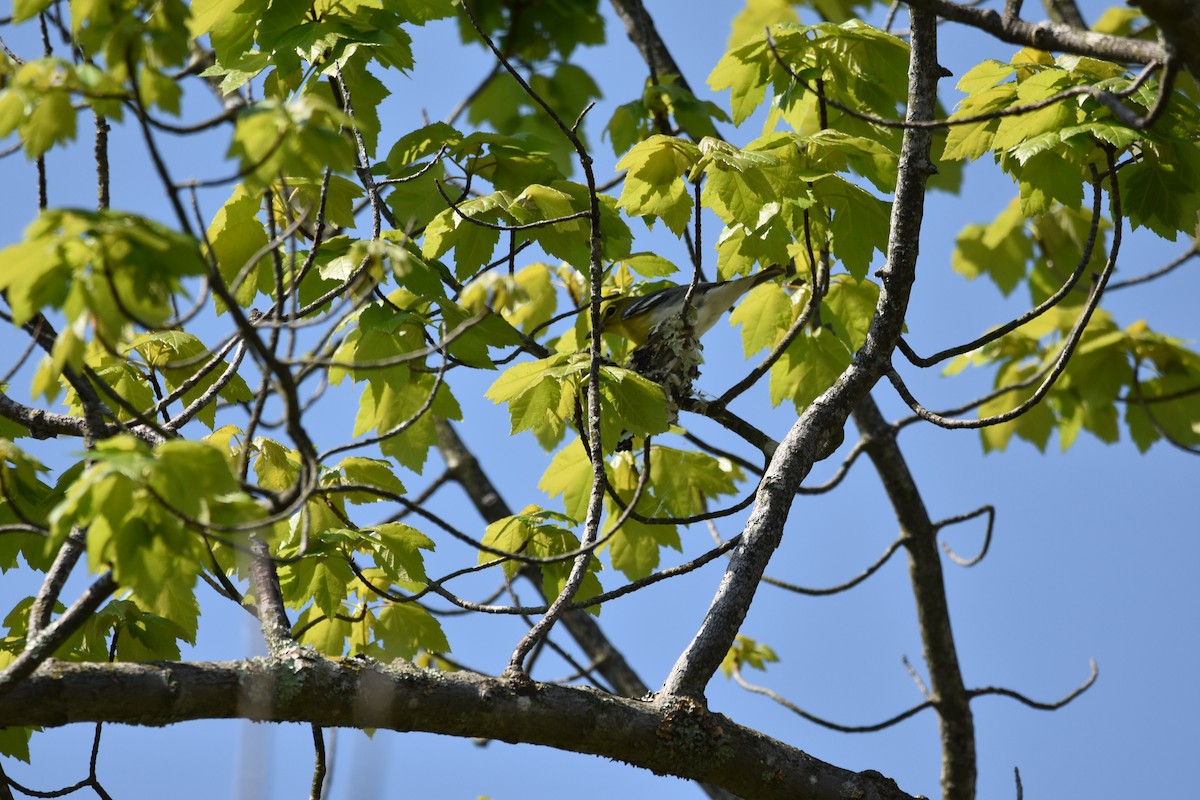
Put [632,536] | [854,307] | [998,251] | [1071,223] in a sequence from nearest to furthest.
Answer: [854,307] < [632,536] < [1071,223] < [998,251]

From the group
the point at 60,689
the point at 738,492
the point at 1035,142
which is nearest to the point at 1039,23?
the point at 1035,142

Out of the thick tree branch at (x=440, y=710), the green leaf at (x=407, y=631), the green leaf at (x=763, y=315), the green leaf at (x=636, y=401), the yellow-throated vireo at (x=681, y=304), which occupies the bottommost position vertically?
the thick tree branch at (x=440, y=710)

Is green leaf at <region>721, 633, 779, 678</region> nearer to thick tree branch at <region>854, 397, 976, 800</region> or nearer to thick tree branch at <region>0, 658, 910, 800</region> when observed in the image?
thick tree branch at <region>854, 397, 976, 800</region>

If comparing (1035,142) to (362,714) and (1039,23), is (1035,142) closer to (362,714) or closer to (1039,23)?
(1039,23)

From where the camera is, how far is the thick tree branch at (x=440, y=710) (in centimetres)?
233

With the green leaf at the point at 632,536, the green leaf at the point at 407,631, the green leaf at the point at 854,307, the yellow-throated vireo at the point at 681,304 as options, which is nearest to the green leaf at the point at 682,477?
the green leaf at the point at 632,536

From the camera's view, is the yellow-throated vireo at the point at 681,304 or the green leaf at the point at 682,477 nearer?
the green leaf at the point at 682,477

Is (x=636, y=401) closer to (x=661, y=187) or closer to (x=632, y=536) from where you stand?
(x=661, y=187)

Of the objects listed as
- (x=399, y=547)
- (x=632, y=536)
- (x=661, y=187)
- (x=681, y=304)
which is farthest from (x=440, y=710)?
(x=681, y=304)

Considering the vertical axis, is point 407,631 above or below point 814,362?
below

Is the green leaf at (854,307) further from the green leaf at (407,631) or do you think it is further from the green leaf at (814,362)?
the green leaf at (407,631)

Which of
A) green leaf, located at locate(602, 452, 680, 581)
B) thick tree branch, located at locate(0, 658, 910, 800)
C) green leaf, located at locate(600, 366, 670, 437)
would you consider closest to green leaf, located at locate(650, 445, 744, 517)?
green leaf, located at locate(602, 452, 680, 581)

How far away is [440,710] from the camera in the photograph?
2.59 m

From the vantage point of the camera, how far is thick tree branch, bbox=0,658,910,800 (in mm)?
2328
